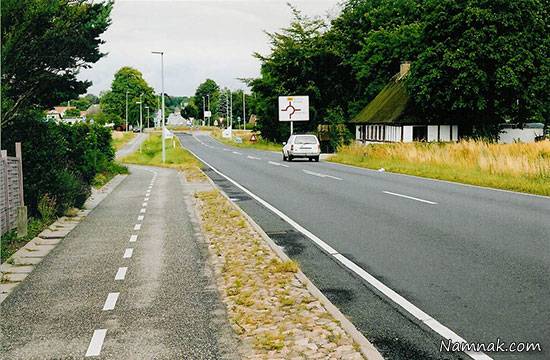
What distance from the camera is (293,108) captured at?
203 ft

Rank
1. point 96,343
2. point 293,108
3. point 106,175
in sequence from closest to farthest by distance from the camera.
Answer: point 96,343 < point 106,175 < point 293,108

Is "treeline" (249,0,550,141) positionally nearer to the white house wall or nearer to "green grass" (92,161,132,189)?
the white house wall

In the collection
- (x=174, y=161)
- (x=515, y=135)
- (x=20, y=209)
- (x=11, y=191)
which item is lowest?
(x=174, y=161)

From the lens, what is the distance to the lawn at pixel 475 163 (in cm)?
1849

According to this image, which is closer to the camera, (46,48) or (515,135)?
(46,48)

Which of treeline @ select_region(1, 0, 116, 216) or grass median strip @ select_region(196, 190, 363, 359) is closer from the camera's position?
grass median strip @ select_region(196, 190, 363, 359)

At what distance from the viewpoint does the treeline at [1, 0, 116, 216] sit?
1147cm

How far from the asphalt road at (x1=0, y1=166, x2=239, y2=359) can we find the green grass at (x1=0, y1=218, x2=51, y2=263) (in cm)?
67

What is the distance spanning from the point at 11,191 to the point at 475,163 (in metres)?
Answer: 18.6

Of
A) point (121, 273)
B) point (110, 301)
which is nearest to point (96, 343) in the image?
point (110, 301)

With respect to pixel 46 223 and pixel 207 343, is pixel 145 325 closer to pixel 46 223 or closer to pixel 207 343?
pixel 207 343

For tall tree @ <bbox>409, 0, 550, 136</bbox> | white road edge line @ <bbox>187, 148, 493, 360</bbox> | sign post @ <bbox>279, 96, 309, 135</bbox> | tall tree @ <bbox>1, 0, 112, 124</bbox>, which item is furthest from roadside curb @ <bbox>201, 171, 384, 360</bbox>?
sign post @ <bbox>279, 96, 309, 135</bbox>

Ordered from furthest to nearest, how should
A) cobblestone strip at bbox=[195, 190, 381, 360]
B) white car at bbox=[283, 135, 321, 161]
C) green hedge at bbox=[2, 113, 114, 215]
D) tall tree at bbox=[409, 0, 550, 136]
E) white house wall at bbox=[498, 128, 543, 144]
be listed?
white house wall at bbox=[498, 128, 543, 144] < tall tree at bbox=[409, 0, 550, 136] < white car at bbox=[283, 135, 321, 161] < green hedge at bbox=[2, 113, 114, 215] < cobblestone strip at bbox=[195, 190, 381, 360]

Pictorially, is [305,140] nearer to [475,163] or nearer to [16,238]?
[475,163]
